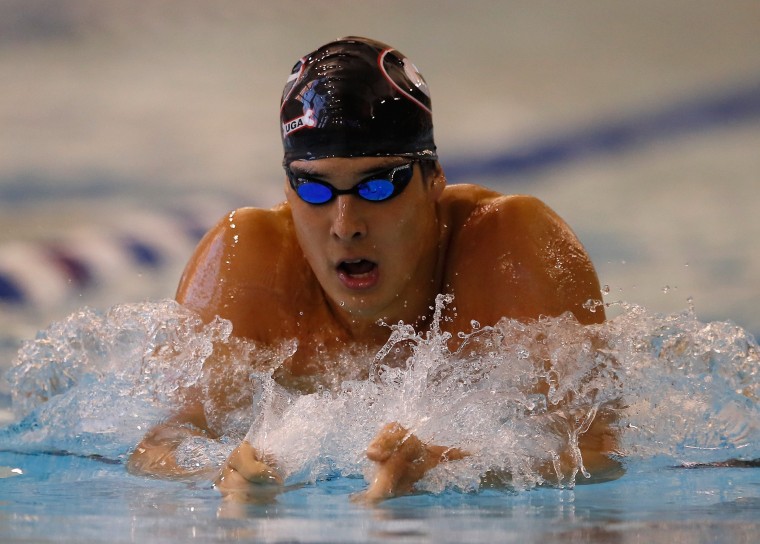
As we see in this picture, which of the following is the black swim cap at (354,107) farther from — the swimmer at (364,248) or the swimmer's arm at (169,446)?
the swimmer's arm at (169,446)

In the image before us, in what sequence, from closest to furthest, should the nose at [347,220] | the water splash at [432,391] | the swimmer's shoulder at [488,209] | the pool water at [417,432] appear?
the pool water at [417,432] → the water splash at [432,391] → the nose at [347,220] → the swimmer's shoulder at [488,209]

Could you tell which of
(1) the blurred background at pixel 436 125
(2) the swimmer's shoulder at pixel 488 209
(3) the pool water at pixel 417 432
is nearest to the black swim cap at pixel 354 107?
(2) the swimmer's shoulder at pixel 488 209

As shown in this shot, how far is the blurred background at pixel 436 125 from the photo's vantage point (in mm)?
4039

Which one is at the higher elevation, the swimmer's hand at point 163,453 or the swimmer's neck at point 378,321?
the swimmer's neck at point 378,321

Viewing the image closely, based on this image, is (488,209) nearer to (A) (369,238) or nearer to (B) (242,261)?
(A) (369,238)

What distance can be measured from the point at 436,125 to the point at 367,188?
8.61 ft

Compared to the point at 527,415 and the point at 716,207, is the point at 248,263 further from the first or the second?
the point at 716,207

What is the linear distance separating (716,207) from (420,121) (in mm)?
2279

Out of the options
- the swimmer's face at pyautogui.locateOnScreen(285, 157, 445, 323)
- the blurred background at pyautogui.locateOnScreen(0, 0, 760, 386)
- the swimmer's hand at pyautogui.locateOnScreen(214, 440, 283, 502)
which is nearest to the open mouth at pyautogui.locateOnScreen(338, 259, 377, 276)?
the swimmer's face at pyautogui.locateOnScreen(285, 157, 445, 323)

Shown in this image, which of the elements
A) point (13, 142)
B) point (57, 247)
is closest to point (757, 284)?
point (57, 247)

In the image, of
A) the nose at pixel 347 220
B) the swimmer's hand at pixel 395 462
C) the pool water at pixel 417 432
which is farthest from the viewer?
the nose at pixel 347 220

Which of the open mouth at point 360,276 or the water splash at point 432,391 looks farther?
the open mouth at point 360,276

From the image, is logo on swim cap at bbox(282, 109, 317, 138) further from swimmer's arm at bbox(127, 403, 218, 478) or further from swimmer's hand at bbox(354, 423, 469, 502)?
swimmer's hand at bbox(354, 423, 469, 502)

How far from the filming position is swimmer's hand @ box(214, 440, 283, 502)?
5.58 ft
